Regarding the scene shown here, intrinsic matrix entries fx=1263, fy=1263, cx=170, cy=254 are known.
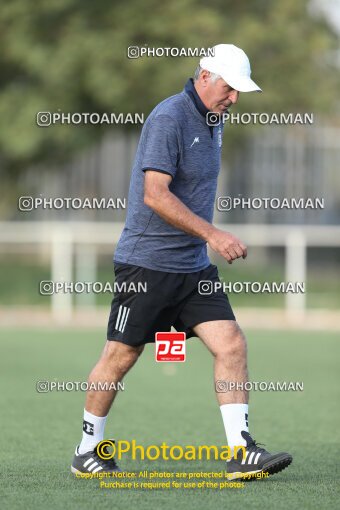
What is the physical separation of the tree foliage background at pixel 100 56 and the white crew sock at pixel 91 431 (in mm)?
16661

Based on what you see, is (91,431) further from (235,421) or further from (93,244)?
(93,244)

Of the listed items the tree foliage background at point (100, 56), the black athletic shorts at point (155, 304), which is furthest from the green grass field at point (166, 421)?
the tree foliage background at point (100, 56)

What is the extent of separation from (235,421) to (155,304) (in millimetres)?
753

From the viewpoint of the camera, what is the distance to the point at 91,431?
695 centimetres

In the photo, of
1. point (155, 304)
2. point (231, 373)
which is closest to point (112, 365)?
point (155, 304)

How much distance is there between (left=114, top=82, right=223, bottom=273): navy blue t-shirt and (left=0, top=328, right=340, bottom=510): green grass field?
4.09 ft

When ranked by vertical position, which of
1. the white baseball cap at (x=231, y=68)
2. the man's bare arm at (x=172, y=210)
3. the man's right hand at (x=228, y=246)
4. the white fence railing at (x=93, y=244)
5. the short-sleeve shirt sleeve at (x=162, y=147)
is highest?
the white fence railing at (x=93, y=244)

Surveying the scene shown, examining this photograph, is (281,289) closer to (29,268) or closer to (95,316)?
(95,316)

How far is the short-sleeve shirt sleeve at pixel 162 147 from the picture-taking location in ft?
21.4

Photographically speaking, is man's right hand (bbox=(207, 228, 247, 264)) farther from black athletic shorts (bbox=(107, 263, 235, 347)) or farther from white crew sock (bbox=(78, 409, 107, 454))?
white crew sock (bbox=(78, 409, 107, 454))

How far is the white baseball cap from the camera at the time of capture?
6.59 metres

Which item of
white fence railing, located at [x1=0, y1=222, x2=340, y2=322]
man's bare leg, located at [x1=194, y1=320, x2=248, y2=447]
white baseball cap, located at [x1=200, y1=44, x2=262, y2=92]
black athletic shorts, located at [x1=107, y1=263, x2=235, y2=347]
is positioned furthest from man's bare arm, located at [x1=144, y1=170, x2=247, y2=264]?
white fence railing, located at [x1=0, y1=222, x2=340, y2=322]

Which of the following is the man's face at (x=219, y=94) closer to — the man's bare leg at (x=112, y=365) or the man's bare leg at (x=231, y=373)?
the man's bare leg at (x=231, y=373)

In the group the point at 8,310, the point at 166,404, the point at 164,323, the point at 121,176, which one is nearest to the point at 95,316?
the point at 8,310
